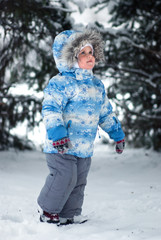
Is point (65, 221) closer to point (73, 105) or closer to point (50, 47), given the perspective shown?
point (73, 105)

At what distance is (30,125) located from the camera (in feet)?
23.8

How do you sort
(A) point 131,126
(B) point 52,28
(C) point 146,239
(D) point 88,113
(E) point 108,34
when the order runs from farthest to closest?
(A) point 131,126
(E) point 108,34
(B) point 52,28
(D) point 88,113
(C) point 146,239

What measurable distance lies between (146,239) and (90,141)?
1032mm

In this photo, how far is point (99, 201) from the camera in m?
4.11

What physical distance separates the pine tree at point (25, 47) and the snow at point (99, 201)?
3.28 ft

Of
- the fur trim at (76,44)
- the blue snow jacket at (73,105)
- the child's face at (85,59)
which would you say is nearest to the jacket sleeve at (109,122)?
the blue snow jacket at (73,105)

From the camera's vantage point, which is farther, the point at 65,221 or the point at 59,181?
the point at 65,221

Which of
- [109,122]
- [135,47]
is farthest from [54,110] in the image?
[135,47]

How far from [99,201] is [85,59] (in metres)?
1.86

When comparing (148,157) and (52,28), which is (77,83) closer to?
(52,28)

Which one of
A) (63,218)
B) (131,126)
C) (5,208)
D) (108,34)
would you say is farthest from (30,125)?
(63,218)

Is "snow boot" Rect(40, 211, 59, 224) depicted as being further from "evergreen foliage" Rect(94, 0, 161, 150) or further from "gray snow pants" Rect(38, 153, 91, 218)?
"evergreen foliage" Rect(94, 0, 161, 150)

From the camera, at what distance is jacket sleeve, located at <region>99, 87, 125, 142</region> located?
3.39 meters

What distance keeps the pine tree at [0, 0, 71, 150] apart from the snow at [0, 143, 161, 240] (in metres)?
1.00
